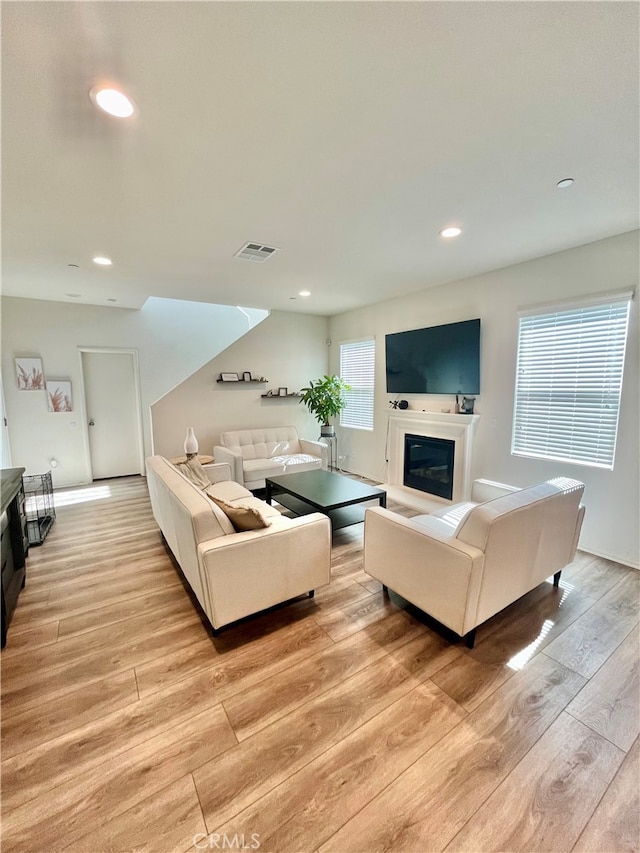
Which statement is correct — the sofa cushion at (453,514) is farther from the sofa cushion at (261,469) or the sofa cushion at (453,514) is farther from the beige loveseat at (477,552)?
the sofa cushion at (261,469)

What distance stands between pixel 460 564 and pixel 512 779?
2.64ft

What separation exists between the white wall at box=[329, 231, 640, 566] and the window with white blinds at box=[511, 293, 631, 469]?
81 mm

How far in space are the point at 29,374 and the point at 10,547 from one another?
3.23 metres

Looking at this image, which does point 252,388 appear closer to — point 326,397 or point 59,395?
point 326,397

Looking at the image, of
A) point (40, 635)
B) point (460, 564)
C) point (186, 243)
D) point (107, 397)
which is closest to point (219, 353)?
point (107, 397)

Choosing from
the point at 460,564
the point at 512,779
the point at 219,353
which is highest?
the point at 219,353

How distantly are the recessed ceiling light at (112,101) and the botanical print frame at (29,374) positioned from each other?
4.46 meters

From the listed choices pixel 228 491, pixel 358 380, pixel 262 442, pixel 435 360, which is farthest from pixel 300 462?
pixel 435 360

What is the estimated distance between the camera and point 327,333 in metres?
6.30

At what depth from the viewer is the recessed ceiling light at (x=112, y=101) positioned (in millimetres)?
1362

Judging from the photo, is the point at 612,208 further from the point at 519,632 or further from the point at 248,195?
the point at 519,632

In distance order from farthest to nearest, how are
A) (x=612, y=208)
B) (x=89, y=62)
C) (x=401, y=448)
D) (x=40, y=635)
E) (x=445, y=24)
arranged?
(x=401, y=448)
(x=612, y=208)
(x=40, y=635)
(x=89, y=62)
(x=445, y=24)

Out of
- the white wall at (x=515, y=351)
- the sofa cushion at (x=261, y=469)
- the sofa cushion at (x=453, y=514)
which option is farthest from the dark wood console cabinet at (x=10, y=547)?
the white wall at (x=515, y=351)
